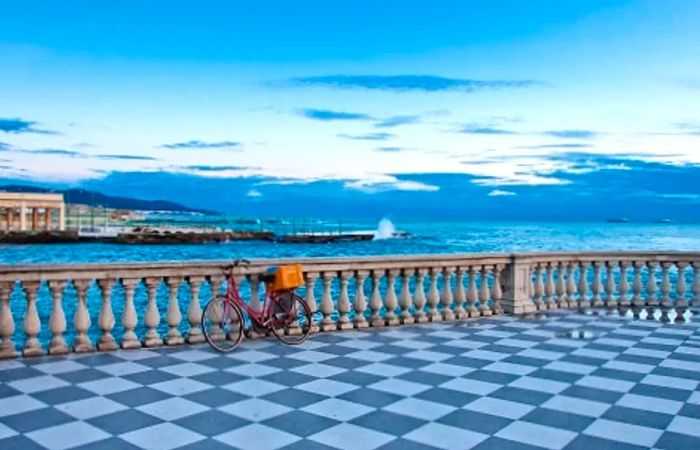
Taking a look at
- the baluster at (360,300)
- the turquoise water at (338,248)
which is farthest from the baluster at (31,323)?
the turquoise water at (338,248)

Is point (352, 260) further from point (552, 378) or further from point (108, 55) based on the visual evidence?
point (108, 55)

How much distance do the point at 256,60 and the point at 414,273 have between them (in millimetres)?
10693

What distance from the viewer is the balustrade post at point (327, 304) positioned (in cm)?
765

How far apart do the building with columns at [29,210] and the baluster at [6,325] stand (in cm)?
7858

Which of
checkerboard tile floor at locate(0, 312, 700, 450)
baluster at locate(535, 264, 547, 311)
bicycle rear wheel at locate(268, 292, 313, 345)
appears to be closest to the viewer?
checkerboard tile floor at locate(0, 312, 700, 450)

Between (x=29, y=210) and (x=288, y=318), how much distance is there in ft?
308

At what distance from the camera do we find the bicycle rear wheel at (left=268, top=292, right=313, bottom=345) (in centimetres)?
717

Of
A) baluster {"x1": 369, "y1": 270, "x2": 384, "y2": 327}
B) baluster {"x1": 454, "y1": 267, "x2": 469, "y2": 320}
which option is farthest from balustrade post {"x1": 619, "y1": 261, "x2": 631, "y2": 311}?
baluster {"x1": 369, "y1": 270, "x2": 384, "y2": 327}

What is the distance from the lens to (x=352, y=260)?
787cm

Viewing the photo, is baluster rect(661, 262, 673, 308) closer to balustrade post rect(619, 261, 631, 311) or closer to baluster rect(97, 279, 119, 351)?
balustrade post rect(619, 261, 631, 311)

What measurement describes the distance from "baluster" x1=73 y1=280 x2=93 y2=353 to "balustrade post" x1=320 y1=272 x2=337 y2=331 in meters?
2.68

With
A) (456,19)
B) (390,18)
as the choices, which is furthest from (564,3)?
(390,18)

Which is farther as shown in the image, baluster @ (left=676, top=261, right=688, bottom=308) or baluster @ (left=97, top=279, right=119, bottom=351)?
baluster @ (left=676, top=261, right=688, bottom=308)

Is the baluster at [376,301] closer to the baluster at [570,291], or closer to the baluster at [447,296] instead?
the baluster at [447,296]
